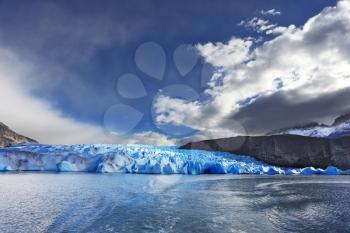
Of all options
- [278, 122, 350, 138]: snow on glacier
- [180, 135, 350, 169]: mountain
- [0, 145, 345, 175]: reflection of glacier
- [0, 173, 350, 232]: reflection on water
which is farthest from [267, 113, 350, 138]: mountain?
[0, 173, 350, 232]: reflection on water

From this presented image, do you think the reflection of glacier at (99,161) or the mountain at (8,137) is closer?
the reflection of glacier at (99,161)

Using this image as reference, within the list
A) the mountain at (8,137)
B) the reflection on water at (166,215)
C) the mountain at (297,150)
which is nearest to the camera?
the reflection on water at (166,215)

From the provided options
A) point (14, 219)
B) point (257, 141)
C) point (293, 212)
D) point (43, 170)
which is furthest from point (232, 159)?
point (14, 219)

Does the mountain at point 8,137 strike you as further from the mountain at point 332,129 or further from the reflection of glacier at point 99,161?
the mountain at point 332,129

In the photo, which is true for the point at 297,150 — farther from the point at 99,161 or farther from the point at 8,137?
the point at 8,137

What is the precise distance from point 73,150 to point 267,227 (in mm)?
37578

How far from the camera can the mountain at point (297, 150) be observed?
6838 centimetres

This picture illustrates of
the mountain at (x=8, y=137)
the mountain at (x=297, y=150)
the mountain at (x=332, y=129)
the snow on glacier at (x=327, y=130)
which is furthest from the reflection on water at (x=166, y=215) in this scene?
the snow on glacier at (x=327, y=130)

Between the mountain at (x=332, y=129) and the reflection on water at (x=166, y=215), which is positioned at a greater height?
the mountain at (x=332, y=129)

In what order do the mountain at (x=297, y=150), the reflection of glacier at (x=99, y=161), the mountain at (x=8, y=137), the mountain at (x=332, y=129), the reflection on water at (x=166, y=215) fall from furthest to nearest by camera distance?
the mountain at (x=332, y=129) < the mountain at (x=8, y=137) < the mountain at (x=297, y=150) < the reflection of glacier at (x=99, y=161) < the reflection on water at (x=166, y=215)

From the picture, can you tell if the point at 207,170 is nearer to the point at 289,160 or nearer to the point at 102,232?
the point at 289,160

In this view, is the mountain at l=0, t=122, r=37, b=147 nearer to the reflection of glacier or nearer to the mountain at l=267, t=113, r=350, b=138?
the reflection of glacier

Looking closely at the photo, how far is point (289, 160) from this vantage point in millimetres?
69312

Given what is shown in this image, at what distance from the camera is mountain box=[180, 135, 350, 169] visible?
68375 millimetres
